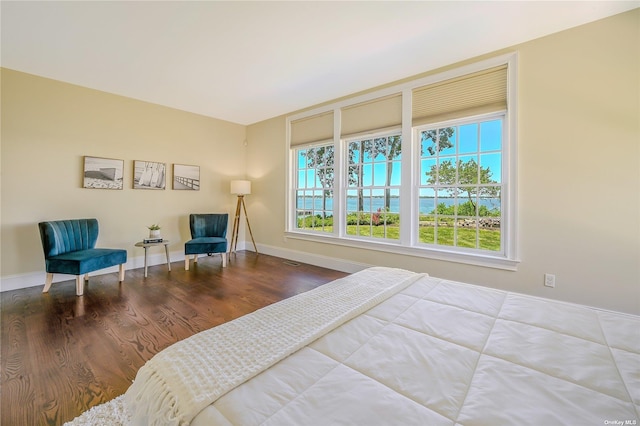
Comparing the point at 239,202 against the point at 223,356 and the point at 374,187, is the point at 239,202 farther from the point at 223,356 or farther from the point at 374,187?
the point at 223,356

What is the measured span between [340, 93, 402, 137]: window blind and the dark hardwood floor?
7.51ft

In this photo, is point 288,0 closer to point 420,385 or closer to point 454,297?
point 454,297

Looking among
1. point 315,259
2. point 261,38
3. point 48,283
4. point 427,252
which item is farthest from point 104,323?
point 427,252

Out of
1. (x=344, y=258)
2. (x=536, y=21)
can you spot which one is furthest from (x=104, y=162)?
(x=536, y=21)

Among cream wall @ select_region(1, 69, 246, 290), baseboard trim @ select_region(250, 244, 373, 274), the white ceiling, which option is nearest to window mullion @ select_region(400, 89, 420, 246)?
the white ceiling

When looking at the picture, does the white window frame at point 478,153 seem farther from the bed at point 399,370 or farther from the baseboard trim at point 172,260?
the bed at point 399,370

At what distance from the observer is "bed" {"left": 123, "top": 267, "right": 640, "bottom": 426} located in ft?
2.19

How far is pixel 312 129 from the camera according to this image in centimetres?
454

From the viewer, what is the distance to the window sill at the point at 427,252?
2.84m

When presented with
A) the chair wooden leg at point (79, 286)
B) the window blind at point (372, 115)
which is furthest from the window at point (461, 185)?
the chair wooden leg at point (79, 286)

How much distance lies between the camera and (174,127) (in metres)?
4.64

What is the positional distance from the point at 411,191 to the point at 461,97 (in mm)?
1238

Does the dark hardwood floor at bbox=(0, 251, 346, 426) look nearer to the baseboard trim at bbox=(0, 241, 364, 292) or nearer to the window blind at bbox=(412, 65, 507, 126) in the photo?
the baseboard trim at bbox=(0, 241, 364, 292)

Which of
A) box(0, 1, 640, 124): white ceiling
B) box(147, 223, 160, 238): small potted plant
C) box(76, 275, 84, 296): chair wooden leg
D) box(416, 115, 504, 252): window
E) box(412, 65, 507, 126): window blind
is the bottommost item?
box(76, 275, 84, 296): chair wooden leg
